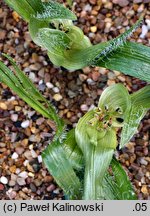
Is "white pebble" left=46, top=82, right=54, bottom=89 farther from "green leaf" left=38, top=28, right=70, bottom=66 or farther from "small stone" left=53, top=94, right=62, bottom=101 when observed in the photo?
"green leaf" left=38, top=28, right=70, bottom=66

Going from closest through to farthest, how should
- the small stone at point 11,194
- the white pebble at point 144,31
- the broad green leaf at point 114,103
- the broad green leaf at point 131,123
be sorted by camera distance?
the broad green leaf at point 131,123, the broad green leaf at point 114,103, the small stone at point 11,194, the white pebble at point 144,31

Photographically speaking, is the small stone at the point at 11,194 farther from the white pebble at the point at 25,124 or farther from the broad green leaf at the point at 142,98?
the broad green leaf at the point at 142,98

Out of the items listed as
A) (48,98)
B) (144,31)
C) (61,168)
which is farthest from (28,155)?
(144,31)

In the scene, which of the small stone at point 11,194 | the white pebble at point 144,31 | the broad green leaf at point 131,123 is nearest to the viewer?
the broad green leaf at point 131,123

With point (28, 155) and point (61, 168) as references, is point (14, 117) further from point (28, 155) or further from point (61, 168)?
point (61, 168)

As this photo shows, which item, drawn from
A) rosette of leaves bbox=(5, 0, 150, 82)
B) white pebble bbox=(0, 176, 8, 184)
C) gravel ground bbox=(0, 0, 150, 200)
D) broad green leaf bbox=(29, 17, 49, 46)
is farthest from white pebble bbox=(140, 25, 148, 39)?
white pebble bbox=(0, 176, 8, 184)

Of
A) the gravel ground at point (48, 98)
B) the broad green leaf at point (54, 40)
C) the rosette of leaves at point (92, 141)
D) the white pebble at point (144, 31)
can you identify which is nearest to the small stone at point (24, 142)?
the gravel ground at point (48, 98)

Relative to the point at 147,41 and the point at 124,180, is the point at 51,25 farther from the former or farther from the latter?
the point at 124,180
